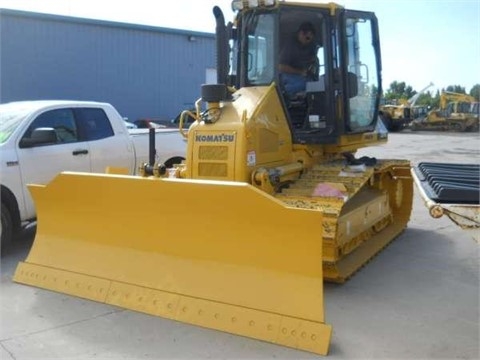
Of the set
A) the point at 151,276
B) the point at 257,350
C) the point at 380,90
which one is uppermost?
the point at 380,90

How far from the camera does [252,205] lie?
4.31 metres

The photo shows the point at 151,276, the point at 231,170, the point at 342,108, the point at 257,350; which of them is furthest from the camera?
the point at 342,108

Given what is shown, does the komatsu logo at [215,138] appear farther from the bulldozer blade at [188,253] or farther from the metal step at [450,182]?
the metal step at [450,182]

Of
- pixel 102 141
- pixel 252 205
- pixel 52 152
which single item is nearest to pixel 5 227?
pixel 52 152

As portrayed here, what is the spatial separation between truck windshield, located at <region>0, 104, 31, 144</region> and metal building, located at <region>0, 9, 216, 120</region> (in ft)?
35.5

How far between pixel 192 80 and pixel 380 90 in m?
15.6

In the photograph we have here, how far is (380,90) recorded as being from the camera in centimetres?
755

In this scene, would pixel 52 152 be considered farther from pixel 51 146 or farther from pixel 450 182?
pixel 450 182

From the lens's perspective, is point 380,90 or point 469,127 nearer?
point 380,90

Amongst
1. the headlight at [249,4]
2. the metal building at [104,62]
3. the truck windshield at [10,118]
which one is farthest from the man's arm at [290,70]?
the metal building at [104,62]

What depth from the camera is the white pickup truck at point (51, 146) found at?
21.0 feet

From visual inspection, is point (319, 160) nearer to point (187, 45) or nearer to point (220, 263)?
point (220, 263)

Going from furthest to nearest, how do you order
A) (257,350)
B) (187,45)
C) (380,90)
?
(187,45), (380,90), (257,350)

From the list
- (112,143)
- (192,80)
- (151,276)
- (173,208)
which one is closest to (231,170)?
(173,208)
